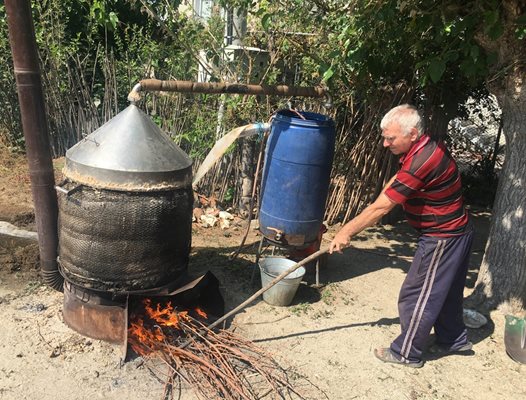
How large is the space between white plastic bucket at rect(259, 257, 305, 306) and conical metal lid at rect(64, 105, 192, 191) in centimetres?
129

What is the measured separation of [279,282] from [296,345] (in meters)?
0.60

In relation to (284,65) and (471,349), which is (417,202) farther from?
(284,65)

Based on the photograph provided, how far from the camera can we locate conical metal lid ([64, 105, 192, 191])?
10.5ft

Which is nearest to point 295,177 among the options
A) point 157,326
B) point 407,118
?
point 407,118

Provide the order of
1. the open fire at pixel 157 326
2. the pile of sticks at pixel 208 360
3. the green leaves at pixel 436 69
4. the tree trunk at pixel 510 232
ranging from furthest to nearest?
the tree trunk at pixel 510 232 → the green leaves at pixel 436 69 → the open fire at pixel 157 326 → the pile of sticks at pixel 208 360

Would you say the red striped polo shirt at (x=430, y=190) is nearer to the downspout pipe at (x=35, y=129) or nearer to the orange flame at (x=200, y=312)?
the orange flame at (x=200, y=312)

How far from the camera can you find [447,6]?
12.4 feet

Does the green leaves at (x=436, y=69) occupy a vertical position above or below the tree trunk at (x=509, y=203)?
above

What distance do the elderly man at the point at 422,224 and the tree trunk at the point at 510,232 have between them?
33.7 inches

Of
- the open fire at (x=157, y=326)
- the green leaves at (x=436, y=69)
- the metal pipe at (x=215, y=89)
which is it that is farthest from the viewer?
the metal pipe at (x=215, y=89)

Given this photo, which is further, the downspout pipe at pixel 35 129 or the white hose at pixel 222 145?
the white hose at pixel 222 145

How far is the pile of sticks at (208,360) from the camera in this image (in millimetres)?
3186

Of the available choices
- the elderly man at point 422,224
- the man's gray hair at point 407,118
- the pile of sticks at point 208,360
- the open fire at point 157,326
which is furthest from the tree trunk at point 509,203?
the open fire at point 157,326

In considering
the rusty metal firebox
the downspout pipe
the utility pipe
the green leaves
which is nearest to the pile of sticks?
the rusty metal firebox
